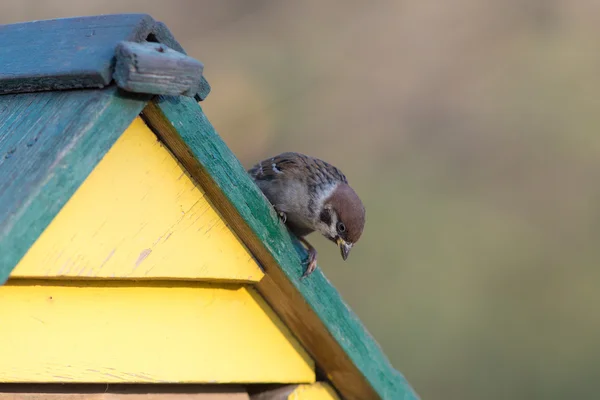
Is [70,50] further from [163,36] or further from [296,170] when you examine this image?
[296,170]

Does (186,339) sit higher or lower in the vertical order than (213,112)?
higher

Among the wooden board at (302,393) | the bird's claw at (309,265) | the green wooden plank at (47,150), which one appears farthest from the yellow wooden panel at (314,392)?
the green wooden plank at (47,150)

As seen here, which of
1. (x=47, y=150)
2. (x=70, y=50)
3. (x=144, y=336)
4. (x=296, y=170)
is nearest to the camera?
(x=47, y=150)

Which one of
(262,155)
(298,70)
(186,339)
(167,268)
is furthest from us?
(298,70)

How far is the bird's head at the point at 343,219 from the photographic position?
10.9ft

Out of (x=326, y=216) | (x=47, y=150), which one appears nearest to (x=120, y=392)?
(x=47, y=150)

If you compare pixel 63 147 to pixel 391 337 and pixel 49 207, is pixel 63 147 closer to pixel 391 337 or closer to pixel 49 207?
pixel 49 207

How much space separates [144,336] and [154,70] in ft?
2.13

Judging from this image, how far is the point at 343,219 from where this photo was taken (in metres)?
3.34

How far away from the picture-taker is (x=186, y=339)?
2299mm

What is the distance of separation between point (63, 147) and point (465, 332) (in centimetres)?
532

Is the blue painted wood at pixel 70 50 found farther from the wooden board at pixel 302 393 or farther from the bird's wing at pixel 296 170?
the bird's wing at pixel 296 170

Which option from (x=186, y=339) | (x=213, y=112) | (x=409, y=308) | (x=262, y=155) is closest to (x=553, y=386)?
(x=409, y=308)

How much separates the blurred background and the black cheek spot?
10.4 ft
